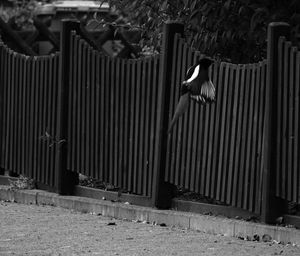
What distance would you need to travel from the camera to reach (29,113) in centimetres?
1288

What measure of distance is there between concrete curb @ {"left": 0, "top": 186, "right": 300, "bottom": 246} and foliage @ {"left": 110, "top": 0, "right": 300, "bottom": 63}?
5.71ft

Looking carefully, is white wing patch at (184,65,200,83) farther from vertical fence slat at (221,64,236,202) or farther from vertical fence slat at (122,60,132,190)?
vertical fence slat at (122,60,132,190)

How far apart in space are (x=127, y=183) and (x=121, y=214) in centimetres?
39

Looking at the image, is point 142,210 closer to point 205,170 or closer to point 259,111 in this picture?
point 205,170

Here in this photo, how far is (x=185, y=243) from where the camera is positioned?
9203 millimetres

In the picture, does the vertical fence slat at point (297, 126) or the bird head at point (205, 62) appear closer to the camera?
the vertical fence slat at point (297, 126)

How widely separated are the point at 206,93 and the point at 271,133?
0.83 metres

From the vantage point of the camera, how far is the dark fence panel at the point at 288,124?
9156mm

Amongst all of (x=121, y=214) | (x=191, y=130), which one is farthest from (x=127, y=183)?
(x=191, y=130)

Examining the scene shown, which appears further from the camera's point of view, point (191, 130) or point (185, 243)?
point (191, 130)

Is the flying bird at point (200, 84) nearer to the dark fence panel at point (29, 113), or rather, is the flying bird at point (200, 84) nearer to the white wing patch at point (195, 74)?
the white wing patch at point (195, 74)

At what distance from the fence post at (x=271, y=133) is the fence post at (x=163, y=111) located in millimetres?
1490

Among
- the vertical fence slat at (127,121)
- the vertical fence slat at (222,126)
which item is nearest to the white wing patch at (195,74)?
the vertical fence slat at (222,126)

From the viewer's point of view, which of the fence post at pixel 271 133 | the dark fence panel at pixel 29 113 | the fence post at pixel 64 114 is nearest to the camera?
the fence post at pixel 271 133
